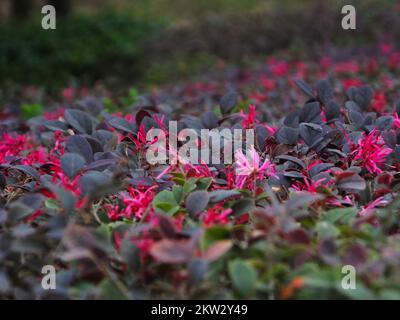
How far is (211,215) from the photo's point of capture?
1707 mm

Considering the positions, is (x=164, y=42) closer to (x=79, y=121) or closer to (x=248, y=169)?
(x=79, y=121)

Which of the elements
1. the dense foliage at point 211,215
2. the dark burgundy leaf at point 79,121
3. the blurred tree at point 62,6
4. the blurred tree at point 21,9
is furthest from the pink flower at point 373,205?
the blurred tree at point 21,9

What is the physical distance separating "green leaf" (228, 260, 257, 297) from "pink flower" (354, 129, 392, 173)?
0.90m

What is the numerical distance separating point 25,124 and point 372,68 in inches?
124

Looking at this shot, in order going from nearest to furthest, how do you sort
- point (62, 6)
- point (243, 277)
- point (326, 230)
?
point (243, 277) < point (326, 230) < point (62, 6)

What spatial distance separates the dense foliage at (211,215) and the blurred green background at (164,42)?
585 centimetres

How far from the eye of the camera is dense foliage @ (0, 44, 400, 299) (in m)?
1.44

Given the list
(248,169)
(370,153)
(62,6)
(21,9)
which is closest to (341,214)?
(248,169)

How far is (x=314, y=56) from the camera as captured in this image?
23.6ft

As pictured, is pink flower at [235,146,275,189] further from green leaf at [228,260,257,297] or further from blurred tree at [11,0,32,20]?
blurred tree at [11,0,32,20]

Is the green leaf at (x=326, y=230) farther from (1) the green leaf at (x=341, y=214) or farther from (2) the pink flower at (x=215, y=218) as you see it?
(2) the pink flower at (x=215, y=218)

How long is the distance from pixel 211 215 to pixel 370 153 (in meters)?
0.76

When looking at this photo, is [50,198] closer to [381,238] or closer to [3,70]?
[381,238]

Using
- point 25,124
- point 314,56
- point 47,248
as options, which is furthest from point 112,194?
point 314,56
